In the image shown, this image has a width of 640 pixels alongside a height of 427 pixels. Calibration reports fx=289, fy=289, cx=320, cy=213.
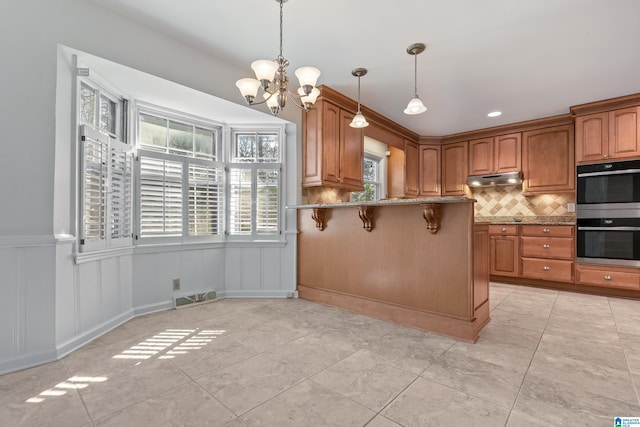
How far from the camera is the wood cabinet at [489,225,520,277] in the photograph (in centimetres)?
443

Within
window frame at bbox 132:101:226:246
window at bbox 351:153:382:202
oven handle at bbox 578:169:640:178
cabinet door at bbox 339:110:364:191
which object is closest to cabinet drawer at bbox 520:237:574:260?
oven handle at bbox 578:169:640:178

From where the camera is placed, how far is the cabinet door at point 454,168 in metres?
5.32

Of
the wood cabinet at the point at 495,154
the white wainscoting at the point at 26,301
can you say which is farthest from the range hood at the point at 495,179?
the white wainscoting at the point at 26,301

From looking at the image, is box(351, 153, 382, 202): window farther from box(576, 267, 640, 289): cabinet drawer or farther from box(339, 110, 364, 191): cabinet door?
box(576, 267, 640, 289): cabinet drawer

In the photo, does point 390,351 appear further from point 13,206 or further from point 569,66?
point 569,66

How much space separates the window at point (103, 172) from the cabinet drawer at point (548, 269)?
5.25 meters

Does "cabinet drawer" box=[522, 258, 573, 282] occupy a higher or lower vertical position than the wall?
lower

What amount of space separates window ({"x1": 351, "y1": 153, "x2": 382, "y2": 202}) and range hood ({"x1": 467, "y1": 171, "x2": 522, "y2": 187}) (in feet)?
5.30

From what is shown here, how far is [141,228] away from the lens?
118 inches

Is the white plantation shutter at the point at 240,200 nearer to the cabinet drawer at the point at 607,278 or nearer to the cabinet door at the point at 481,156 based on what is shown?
the cabinet door at the point at 481,156

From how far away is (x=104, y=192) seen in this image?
8.36ft

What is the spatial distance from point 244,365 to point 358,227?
5.64 ft

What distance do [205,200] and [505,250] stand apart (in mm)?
4463

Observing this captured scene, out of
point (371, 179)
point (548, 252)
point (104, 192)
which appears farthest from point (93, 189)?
point (548, 252)
